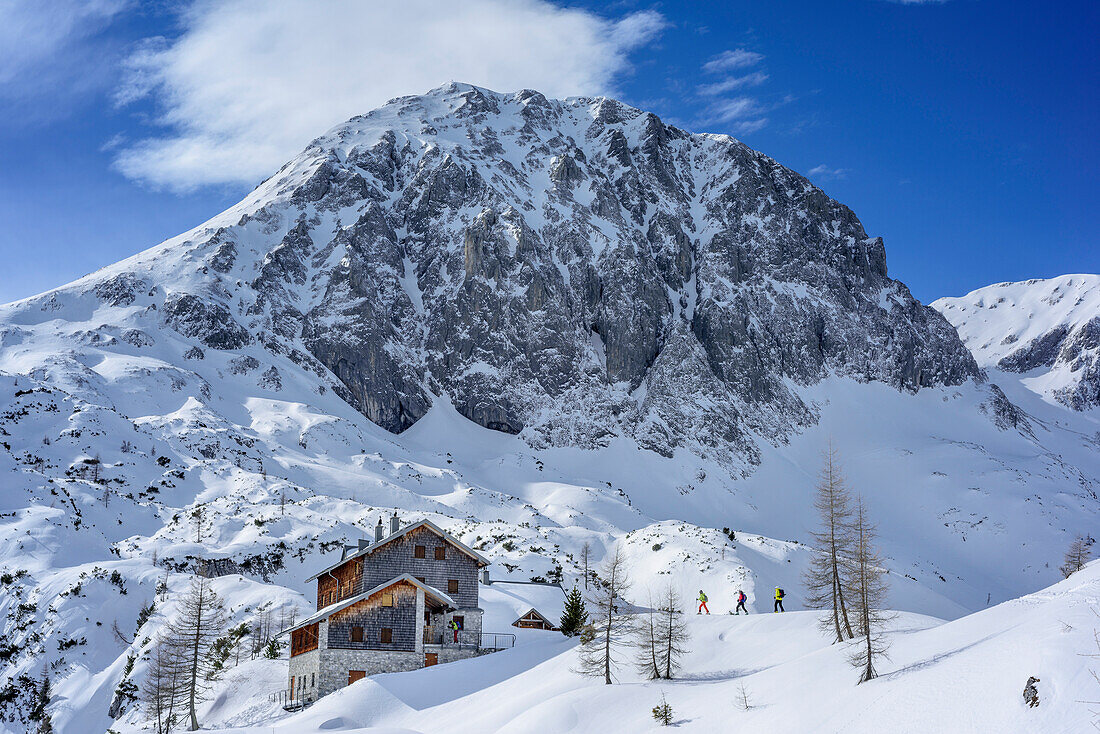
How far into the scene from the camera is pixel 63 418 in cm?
10738

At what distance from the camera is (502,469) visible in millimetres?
145250

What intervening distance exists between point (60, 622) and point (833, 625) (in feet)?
168

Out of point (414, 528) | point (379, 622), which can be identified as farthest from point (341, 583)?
point (379, 622)

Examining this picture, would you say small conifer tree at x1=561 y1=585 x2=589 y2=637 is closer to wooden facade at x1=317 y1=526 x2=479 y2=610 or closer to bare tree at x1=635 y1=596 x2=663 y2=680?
wooden facade at x1=317 y1=526 x2=479 y2=610

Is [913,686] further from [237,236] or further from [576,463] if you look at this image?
[237,236]

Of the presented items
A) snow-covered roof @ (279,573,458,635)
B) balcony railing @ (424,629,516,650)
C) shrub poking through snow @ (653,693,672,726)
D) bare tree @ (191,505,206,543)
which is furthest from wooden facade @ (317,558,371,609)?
bare tree @ (191,505,206,543)

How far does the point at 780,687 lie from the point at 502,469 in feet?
393

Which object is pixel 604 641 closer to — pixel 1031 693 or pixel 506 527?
pixel 1031 693

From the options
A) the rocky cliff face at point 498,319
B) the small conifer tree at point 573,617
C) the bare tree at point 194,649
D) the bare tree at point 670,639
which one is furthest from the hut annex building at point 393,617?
the rocky cliff face at point 498,319

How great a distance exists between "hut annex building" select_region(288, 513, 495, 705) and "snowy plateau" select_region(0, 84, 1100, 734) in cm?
332

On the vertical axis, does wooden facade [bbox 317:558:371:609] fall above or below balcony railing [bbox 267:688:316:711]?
above

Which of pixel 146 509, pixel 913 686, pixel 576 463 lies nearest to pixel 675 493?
pixel 576 463

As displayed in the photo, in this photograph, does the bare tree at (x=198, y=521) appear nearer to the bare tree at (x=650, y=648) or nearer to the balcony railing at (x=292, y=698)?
the balcony railing at (x=292, y=698)

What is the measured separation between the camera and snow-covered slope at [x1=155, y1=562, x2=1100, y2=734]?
1677 cm
